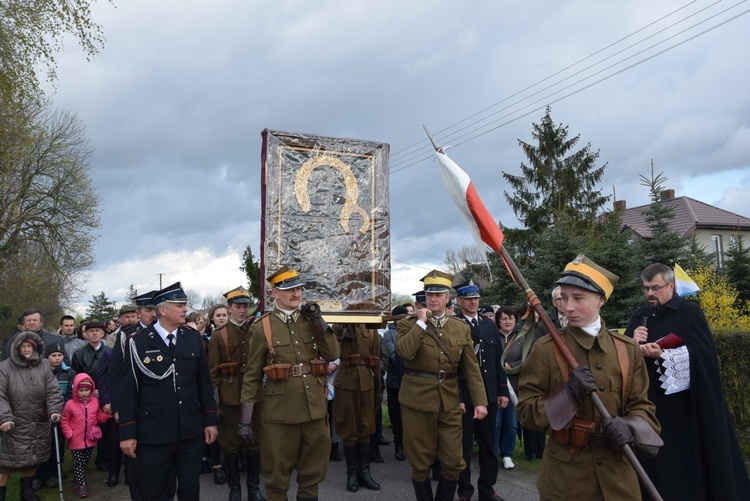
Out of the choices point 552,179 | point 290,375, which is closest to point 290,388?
point 290,375

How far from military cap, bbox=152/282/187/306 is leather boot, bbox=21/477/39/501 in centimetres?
318

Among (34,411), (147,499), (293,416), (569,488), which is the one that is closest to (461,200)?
(569,488)

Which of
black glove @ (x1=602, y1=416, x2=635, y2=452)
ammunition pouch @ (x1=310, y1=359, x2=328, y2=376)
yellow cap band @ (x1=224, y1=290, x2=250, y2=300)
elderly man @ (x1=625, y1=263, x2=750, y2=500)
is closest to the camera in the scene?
black glove @ (x1=602, y1=416, x2=635, y2=452)

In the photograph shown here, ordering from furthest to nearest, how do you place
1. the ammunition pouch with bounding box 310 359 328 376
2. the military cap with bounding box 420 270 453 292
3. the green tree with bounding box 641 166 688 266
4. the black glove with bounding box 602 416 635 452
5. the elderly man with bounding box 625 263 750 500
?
the green tree with bounding box 641 166 688 266, the military cap with bounding box 420 270 453 292, the ammunition pouch with bounding box 310 359 328 376, the elderly man with bounding box 625 263 750 500, the black glove with bounding box 602 416 635 452

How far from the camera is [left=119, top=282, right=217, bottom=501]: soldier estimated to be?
4.95 meters

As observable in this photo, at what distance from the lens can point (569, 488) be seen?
10.9 feet

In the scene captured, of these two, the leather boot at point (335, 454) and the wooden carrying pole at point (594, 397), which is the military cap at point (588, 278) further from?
the leather boot at point (335, 454)

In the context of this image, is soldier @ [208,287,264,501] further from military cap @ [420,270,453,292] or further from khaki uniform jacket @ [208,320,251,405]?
military cap @ [420,270,453,292]

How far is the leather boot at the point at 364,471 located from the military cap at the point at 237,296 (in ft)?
7.37

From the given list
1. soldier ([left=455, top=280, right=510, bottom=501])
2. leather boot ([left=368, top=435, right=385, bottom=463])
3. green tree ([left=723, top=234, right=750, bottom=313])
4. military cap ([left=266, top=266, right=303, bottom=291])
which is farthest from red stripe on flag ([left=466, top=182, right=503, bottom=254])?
green tree ([left=723, top=234, right=750, bottom=313])

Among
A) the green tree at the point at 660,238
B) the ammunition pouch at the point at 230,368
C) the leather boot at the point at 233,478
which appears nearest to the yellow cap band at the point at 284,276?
the ammunition pouch at the point at 230,368

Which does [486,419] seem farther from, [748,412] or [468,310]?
[748,412]

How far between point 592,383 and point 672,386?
194cm

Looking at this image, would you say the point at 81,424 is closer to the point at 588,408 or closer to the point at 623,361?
the point at 588,408
